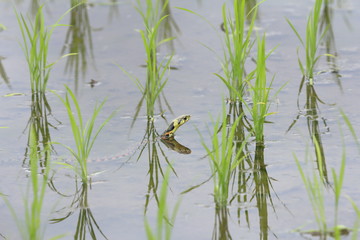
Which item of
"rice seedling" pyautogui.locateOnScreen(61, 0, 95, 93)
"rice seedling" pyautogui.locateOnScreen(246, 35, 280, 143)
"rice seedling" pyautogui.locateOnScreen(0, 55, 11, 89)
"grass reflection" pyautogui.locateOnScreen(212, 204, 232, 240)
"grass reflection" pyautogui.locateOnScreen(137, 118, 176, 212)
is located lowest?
"grass reflection" pyautogui.locateOnScreen(212, 204, 232, 240)

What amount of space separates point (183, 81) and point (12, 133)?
56.3 inches

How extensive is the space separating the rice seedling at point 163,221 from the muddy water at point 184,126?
0.06 metres

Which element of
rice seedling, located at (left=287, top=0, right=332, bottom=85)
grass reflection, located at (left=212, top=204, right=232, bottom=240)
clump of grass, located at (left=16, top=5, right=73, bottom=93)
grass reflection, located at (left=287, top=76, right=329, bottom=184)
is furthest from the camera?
rice seedling, located at (left=287, top=0, right=332, bottom=85)

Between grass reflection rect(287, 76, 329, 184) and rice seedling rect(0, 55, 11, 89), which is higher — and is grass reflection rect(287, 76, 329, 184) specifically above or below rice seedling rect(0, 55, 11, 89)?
below

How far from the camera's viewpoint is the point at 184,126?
5.09 metres

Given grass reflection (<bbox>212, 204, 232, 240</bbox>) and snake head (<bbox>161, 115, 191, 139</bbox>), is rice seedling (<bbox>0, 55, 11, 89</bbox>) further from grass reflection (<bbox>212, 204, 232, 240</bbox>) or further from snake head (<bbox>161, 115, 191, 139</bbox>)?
grass reflection (<bbox>212, 204, 232, 240</bbox>)

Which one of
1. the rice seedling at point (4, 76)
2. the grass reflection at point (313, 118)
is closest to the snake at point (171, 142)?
the grass reflection at point (313, 118)

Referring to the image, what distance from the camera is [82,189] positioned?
167 inches

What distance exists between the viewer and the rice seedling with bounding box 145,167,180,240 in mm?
3205

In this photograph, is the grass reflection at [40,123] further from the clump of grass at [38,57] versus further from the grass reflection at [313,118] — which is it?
the grass reflection at [313,118]

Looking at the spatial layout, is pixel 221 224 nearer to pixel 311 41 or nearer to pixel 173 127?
pixel 173 127

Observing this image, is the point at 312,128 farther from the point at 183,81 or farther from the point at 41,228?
the point at 41,228

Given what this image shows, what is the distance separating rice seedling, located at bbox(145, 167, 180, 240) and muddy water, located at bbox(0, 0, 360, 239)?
0.21 feet

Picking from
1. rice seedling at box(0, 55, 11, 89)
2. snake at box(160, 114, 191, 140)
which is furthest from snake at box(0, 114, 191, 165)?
rice seedling at box(0, 55, 11, 89)
